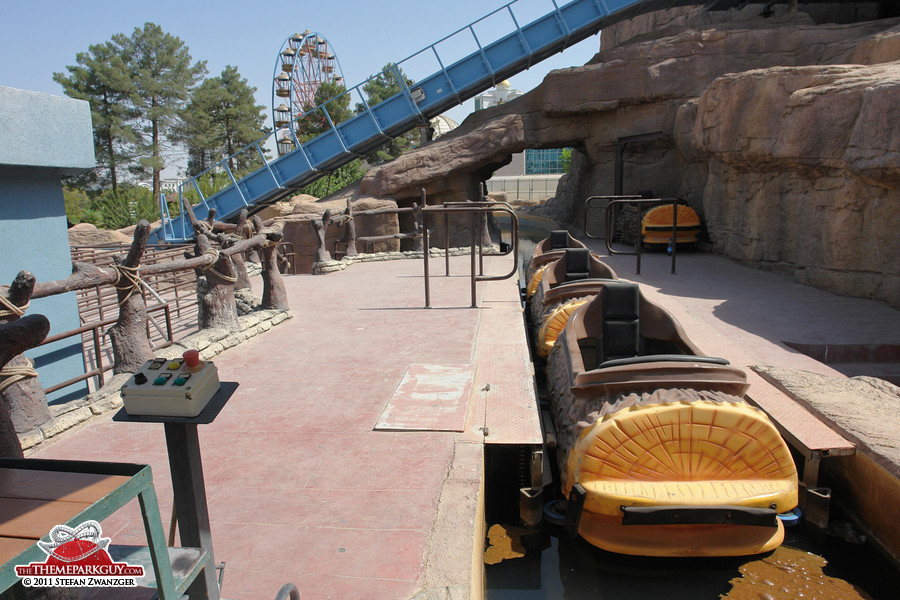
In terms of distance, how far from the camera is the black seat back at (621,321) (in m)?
4.84

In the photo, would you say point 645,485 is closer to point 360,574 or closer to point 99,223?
point 360,574

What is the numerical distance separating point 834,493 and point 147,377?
175 inches

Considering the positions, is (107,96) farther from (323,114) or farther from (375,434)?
(375,434)

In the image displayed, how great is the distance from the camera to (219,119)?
32.0 m

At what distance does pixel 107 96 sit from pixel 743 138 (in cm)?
2830

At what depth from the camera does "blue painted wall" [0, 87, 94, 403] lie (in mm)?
5250

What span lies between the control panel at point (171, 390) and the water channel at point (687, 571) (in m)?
2.48

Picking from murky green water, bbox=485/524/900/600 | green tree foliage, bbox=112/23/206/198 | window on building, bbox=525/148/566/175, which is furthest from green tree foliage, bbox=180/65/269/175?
murky green water, bbox=485/524/900/600

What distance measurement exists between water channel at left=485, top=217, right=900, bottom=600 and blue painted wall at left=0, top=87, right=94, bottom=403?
14.7 feet

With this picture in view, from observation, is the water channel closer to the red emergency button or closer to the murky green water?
the murky green water

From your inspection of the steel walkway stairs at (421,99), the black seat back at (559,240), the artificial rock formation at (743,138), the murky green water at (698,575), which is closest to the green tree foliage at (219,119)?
the steel walkway stairs at (421,99)

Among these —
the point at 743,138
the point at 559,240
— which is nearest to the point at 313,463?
the point at 559,240

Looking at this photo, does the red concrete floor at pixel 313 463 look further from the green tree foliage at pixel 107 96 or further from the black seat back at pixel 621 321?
the green tree foliage at pixel 107 96

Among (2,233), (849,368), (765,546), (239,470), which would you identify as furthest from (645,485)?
(2,233)
